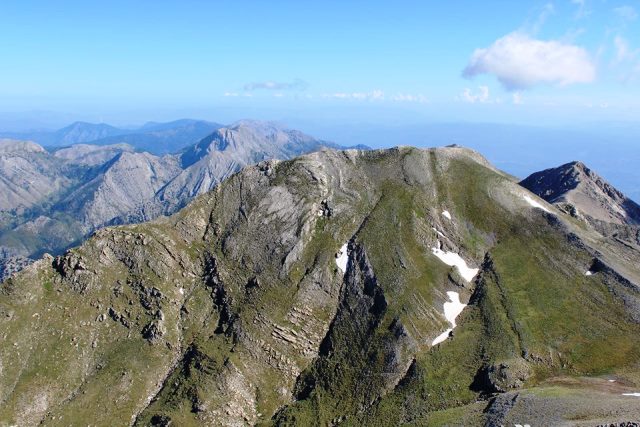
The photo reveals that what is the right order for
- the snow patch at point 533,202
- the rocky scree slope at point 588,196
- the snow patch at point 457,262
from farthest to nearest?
the rocky scree slope at point 588,196 → the snow patch at point 533,202 → the snow patch at point 457,262

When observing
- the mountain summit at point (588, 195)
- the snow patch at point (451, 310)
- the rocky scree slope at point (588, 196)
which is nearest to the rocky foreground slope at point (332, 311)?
the snow patch at point (451, 310)

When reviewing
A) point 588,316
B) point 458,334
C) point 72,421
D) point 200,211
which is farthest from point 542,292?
point 72,421

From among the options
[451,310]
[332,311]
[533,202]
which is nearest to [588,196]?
[533,202]

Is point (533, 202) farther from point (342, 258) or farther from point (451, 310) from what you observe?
point (342, 258)

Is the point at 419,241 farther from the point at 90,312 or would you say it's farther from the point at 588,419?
the point at 90,312

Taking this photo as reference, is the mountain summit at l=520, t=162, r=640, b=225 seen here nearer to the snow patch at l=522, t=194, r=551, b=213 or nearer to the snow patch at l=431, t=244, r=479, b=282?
the snow patch at l=522, t=194, r=551, b=213

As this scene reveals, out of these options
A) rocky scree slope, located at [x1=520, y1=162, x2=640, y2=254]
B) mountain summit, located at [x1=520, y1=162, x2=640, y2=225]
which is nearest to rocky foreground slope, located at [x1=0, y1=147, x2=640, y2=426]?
rocky scree slope, located at [x1=520, y1=162, x2=640, y2=254]

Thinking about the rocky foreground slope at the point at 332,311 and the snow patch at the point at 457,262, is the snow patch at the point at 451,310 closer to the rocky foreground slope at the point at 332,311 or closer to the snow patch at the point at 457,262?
the rocky foreground slope at the point at 332,311
